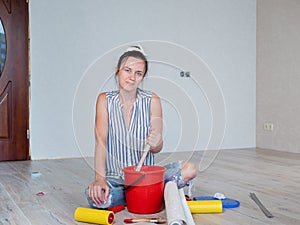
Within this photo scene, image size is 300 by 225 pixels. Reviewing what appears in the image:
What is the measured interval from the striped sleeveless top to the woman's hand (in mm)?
189

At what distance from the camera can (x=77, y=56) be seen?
4441 millimetres

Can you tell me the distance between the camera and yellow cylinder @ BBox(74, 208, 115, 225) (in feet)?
6.15

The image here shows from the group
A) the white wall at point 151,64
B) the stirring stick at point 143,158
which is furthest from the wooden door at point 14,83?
the stirring stick at point 143,158

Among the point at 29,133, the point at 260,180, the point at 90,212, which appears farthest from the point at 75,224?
the point at 29,133

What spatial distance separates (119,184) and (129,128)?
0.97 ft

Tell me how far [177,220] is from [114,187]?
1.80 feet

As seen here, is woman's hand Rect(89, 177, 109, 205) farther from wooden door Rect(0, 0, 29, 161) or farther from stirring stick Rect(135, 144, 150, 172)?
wooden door Rect(0, 0, 29, 161)

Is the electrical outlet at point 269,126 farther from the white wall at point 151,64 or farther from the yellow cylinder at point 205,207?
the yellow cylinder at point 205,207

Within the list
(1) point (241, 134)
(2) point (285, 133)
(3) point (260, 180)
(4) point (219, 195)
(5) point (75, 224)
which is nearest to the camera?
(5) point (75, 224)

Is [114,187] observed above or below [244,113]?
below

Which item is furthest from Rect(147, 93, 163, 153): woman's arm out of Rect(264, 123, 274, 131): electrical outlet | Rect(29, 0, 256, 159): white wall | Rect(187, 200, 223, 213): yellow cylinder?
Rect(264, 123, 274, 131): electrical outlet

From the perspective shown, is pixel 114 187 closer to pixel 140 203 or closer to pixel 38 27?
pixel 140 203

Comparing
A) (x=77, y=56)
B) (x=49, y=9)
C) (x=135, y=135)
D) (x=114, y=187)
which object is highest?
(x=49, y=9)

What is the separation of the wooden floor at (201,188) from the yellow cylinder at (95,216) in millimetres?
47
